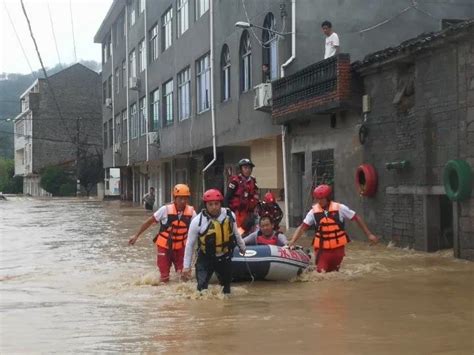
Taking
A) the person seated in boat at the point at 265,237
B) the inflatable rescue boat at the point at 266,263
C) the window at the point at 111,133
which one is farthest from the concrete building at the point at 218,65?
the inflatable rescue boat at the point at 266,263

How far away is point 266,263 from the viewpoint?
10000 mm

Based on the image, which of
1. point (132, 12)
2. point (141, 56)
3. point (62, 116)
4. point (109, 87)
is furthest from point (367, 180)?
point (62, 116)

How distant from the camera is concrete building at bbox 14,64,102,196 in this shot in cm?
7375

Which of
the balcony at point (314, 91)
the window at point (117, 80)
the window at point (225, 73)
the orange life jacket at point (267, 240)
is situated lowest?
the orange life jacket at point (267, 240)

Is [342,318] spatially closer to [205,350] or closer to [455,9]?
[205,350]

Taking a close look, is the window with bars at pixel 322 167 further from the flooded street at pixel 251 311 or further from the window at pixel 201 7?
the window at pixel 201 7

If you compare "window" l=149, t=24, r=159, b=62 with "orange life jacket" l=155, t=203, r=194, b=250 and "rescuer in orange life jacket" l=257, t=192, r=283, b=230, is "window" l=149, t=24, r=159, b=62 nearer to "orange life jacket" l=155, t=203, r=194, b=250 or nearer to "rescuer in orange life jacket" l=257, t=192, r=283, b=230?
"rescuer in orange life jacket" l=257, t=192, r=283, b=230

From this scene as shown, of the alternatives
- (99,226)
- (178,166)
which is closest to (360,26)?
(99,226)

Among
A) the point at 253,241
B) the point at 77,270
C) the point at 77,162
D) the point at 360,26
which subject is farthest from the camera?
the point at 77,162

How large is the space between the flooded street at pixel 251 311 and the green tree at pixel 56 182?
56.4 meters

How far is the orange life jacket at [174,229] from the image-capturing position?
10000mm

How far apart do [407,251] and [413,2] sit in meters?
9.36

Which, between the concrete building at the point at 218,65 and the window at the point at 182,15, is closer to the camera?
the concrete building at the point at 218,65

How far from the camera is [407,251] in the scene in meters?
14.0
